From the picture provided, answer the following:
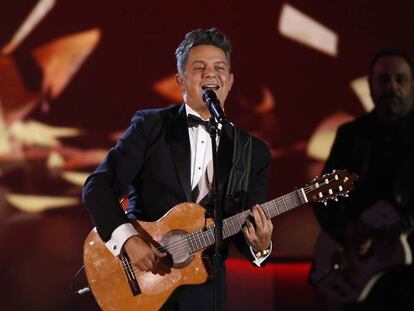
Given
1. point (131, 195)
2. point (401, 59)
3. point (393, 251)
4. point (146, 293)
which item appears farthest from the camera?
point (401, 59)

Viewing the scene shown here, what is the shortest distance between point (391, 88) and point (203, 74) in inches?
75.7

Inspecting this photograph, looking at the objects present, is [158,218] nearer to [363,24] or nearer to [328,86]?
[328,86]

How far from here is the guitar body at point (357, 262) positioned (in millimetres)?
4172

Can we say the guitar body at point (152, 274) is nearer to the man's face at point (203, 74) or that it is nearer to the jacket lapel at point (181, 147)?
the jacket lapel at point (181, 147)

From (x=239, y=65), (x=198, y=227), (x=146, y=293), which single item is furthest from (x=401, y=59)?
(x=146, y=293)

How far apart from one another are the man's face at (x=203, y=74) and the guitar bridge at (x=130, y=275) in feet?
2.42

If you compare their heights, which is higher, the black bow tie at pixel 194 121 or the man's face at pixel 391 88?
the black bow tie at pixel 194 121

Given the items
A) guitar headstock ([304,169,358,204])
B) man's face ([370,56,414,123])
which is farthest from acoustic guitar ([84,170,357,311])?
man's face ([370,56,414,123])

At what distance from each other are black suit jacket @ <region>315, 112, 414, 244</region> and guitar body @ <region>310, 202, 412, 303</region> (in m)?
0.07

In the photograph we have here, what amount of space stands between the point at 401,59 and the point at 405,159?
27.9 inches

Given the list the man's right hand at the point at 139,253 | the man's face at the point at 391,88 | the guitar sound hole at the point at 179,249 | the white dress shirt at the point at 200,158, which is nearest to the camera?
the man's right hand at the point at 139,253

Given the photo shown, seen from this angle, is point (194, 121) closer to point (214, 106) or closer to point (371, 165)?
point (214, 106)

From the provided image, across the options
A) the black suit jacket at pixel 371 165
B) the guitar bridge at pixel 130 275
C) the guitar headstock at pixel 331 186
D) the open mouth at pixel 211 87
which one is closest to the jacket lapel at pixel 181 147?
the open mouth at pixel 211 87

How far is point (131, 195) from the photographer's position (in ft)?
10.1
